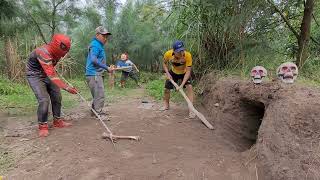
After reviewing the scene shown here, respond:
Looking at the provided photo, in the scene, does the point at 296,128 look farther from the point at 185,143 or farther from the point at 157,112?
the point at 157,112

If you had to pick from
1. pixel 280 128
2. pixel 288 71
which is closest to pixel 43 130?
pixel 280 128

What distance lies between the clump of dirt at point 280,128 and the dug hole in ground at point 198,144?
1cm

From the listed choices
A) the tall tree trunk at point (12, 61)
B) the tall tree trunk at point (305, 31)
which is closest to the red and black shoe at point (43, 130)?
the tall tree trunk at point (305, 31)

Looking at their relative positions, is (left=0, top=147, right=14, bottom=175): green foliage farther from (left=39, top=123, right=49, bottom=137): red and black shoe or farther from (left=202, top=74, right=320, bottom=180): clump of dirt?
(left=202, top=74, right=320, bottom=180): clump of dirt

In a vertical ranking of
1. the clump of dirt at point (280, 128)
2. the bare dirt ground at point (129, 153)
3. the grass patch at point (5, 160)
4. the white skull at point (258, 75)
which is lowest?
the grass patch at point (5, 160)

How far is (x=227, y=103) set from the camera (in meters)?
6.39

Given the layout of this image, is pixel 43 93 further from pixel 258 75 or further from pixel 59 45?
pixel 258 75

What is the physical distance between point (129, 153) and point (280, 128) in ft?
6.42

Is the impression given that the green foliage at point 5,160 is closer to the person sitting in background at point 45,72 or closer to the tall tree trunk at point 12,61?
the person sitting in background at point 45,72

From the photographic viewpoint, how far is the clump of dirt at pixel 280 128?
3734mm

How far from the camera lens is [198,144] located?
546cm

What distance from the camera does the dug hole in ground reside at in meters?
3.96

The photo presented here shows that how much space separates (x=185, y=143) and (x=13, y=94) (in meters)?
7.01

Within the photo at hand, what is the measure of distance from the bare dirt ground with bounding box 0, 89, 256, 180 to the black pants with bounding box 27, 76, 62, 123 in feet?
1.10
